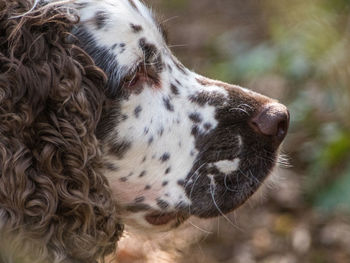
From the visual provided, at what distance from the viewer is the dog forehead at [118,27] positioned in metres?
3.73

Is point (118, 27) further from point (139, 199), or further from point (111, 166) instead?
point (139, 199)

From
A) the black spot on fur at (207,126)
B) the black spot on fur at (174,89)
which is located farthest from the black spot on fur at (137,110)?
the black spot on fur at (207,126)

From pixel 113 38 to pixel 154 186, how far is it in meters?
0.71

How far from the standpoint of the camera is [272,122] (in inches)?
156

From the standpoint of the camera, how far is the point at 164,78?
3998mm

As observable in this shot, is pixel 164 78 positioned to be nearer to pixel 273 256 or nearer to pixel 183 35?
pixel 273 256

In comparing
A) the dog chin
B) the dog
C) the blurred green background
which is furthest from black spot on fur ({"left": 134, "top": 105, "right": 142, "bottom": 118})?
the blurred green background

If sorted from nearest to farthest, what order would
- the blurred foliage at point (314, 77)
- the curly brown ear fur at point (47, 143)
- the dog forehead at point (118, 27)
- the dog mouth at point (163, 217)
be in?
the curly brown ear fur at point (47, 143), the dog forehead at point (118, 27), the dog mouth at point (163, 217), the blurred foliage at point (314, 77)

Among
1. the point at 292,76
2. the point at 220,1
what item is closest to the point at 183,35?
the point at 220,1

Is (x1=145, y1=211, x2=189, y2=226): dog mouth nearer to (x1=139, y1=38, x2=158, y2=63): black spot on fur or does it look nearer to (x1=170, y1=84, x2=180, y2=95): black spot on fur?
(x1=170, y1=84, x2=180, y2=95): black spot on fur

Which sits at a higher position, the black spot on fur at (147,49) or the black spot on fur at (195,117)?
the black spot on fur at (147,49)

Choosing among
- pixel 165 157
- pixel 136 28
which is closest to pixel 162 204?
pixel 165 157

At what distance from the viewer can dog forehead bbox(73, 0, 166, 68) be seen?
12.3 feet

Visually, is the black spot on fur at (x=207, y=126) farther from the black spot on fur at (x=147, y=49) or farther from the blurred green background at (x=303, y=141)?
the blurred green background at (x=303, y=141)
